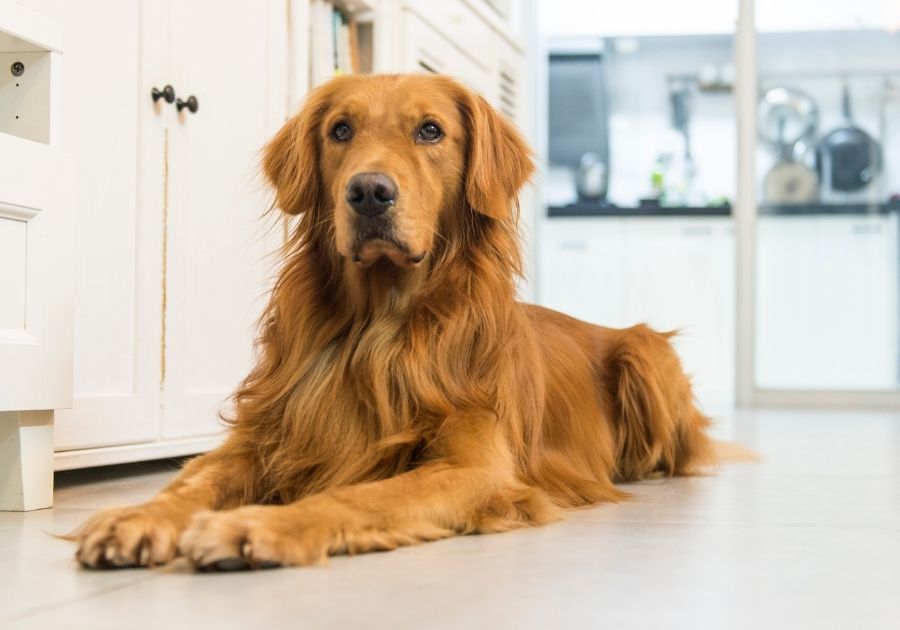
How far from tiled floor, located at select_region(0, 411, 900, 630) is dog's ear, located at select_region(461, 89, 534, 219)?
633mm

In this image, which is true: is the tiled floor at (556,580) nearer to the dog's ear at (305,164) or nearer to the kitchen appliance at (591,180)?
the dog's ear at (305,164)

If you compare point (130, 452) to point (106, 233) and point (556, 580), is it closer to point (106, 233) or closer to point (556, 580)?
point (106, 233)

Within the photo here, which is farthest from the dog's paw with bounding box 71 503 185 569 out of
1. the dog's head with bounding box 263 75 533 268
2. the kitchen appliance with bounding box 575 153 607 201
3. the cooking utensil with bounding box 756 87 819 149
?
the kitchen appliance with bounding box 575 153 607 201

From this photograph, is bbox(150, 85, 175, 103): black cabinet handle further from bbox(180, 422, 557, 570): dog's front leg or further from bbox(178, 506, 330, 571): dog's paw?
bbox(178, 506, 330, 571): dog's paw

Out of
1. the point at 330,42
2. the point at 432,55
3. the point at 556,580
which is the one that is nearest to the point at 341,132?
the point at 556,580

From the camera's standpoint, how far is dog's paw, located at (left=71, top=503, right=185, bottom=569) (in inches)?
56.7

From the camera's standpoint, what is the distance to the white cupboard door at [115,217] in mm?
2578

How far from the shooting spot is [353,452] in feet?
6.32

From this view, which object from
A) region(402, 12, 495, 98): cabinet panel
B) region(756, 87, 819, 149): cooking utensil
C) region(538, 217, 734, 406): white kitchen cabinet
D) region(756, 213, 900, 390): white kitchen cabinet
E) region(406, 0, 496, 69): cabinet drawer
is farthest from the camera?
region(538, 217, 734, 406): white kitchen cabinet

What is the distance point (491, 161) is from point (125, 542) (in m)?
1.09

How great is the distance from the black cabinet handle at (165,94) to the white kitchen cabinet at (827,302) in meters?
5.25

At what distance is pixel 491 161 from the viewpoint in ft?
7.16

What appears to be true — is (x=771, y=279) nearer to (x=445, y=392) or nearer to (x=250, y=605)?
(x=445, y=392)

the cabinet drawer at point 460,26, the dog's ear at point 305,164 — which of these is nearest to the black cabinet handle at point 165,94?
the dog's ear at point 305,164
